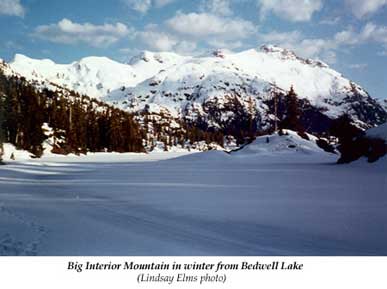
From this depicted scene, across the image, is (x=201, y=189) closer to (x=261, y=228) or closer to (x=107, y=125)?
(x=261, y=228)

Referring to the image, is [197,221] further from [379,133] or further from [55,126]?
[55,126]

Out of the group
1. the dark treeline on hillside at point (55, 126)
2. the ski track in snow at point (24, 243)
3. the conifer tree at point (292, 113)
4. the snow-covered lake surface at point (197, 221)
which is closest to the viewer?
the ski track in snow at point (24, 243)

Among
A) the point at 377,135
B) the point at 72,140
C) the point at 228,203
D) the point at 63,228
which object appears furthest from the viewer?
the point at 72,140

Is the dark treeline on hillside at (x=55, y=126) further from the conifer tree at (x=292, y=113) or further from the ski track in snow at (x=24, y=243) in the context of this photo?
the ski track in snow at (x=24, y=243)

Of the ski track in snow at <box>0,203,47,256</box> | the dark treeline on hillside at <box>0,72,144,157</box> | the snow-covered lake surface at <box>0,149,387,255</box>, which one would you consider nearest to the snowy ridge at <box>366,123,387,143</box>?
the snow-covered lake surface at <box>0,149,387,255</box>

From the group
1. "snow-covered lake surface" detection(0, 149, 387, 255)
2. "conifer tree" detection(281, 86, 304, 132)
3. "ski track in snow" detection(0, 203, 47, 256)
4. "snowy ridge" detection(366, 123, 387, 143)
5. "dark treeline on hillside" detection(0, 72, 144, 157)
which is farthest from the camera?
"conifer tree" detection(281, 86, 304, 132)

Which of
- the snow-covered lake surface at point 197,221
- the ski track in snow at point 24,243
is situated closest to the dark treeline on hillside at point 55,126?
the snow-covered lake surface at point 197,221

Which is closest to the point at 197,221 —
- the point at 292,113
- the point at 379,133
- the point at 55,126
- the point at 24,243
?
the point at 24,243

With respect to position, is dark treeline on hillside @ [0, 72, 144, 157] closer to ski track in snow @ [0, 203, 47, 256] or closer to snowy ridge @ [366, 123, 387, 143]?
snowy ridge @ [366, 123, 387, 143]
